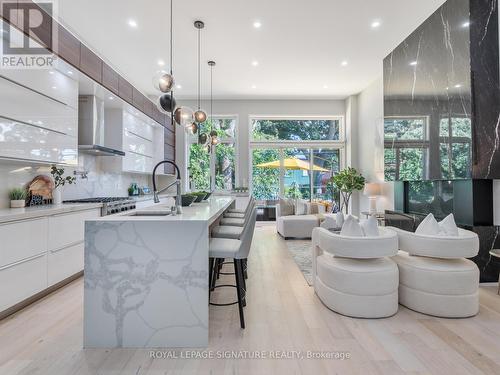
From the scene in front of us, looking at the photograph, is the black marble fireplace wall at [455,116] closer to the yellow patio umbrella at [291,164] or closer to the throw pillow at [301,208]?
the throw pillow at [301,208]

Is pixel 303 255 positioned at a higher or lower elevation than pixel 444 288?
lower

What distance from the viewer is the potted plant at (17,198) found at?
308 cm

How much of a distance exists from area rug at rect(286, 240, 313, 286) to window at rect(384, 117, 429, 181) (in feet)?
6.30

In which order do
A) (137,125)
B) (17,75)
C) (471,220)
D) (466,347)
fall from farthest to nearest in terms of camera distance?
(137,125), (471,220), (17,75), (466,347)

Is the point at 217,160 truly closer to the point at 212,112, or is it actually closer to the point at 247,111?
the point at 212,112

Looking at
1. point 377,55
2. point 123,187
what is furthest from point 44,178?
point 377,55

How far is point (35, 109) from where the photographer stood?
117 inches

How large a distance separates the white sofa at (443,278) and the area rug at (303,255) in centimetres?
105

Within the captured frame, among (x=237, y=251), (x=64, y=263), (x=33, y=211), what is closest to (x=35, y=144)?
(x=33, y=211)

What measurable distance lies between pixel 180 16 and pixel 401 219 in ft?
15.1

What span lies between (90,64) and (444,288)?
15.9 ft

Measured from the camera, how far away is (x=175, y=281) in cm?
192

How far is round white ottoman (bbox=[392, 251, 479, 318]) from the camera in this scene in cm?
233

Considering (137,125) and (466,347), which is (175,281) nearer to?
(466,347)
